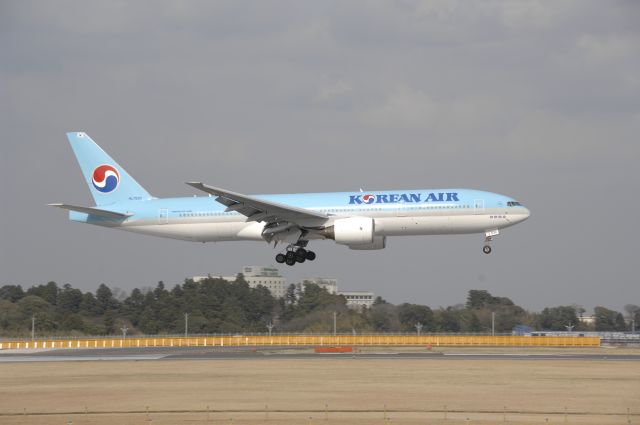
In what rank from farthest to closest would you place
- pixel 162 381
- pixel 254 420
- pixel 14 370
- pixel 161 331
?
pixel 161 331
pixel 14 370
pixel 162 381
pixel 254 420

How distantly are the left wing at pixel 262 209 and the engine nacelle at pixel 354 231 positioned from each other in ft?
4.01

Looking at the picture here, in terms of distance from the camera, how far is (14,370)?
51062 mm

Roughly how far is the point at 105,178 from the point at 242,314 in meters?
74.3

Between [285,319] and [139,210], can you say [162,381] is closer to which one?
[139,210]

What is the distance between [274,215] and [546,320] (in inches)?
3635

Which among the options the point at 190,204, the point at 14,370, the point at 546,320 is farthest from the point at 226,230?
the point at 546,320

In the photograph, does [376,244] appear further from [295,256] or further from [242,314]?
[242,314]

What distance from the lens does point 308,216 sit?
5453cm

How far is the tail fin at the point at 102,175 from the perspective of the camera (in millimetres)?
62344

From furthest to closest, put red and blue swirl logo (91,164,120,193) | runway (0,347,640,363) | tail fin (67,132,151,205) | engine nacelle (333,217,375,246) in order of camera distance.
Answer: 1. red and blue swirl logo (91,164,120,193)
2. tail fin (67,132,151,205)
3. runway (0,347,640,363)
4. engine nacelle (333,217,375,246)

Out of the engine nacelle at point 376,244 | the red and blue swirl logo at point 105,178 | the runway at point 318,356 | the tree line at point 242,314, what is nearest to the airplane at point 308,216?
the engine nacelle at point 376,244

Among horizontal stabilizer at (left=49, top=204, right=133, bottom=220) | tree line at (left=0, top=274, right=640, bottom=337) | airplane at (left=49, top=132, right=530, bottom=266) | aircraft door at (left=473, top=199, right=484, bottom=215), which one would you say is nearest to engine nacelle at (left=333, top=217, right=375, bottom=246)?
airplane at (left=49, top=132, right=530, bottom=266)

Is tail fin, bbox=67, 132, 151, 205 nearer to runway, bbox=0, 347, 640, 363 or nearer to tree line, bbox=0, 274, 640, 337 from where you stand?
runway, bbox=0, 347, 640, 363

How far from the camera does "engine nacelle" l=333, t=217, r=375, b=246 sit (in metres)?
53.9
